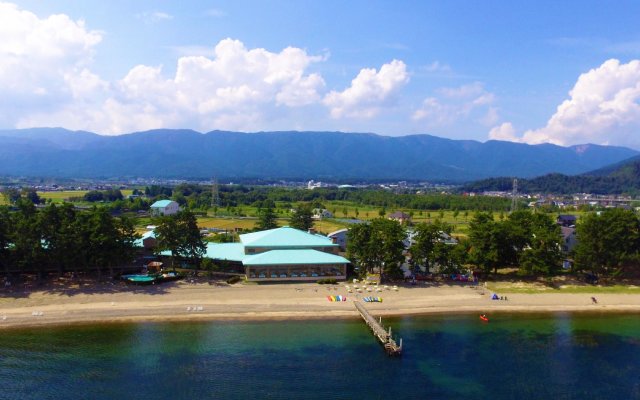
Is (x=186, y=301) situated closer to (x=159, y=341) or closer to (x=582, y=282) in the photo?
(x=159, y=341)

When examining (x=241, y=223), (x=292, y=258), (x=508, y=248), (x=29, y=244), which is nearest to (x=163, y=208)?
(x=241, y=223)

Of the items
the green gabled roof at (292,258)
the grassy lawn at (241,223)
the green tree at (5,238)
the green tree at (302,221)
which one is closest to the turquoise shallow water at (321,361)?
the green gabled roof at (292,258)

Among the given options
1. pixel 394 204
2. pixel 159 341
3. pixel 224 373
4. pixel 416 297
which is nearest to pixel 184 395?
pixel 224 373

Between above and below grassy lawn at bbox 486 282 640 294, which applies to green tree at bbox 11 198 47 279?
above

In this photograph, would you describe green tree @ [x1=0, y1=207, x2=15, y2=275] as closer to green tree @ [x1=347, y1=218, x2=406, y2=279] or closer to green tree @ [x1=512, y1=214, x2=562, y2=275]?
green tree @ [x1=347, y1=218, x2=406, y2=279]

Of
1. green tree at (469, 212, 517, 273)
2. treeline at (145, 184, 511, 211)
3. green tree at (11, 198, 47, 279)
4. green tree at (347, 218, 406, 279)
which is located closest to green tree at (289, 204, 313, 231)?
green tree at (347, 218, 406, 279)

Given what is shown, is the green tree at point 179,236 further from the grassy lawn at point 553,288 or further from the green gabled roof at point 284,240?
the grassy lawn at point 553,288

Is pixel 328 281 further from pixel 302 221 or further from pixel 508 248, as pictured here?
pixel 302 221
